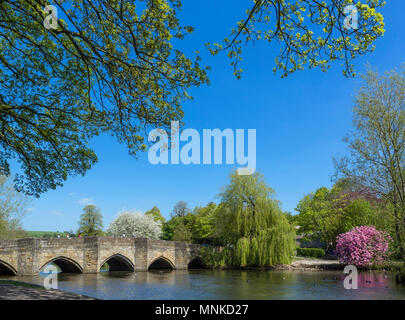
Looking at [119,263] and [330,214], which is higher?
[330,214]

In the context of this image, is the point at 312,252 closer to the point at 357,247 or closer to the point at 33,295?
the point at 357,247

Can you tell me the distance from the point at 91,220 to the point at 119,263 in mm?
24037

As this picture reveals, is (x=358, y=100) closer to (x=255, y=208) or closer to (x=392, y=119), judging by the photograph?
(x=392, y=119)

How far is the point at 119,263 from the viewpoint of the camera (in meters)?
33.5

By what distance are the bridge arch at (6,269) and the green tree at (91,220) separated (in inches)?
1116

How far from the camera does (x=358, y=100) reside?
56.8 ft

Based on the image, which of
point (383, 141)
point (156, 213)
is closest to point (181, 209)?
point (156, 213)

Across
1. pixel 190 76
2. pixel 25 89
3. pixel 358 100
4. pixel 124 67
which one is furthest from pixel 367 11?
pixel 358 100

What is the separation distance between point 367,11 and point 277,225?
25.5 meters

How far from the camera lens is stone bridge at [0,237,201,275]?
23.5m

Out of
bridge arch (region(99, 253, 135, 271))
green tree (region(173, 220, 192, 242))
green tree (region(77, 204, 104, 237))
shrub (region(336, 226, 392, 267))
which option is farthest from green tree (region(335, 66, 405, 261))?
green tree (region(77, 204, 104, 237))

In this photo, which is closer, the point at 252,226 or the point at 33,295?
the point at 33,295

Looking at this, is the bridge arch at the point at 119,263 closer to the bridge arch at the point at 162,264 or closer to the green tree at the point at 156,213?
the bridge arch at the point at 162,264

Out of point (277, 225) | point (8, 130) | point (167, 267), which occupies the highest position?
point (8, 130)
